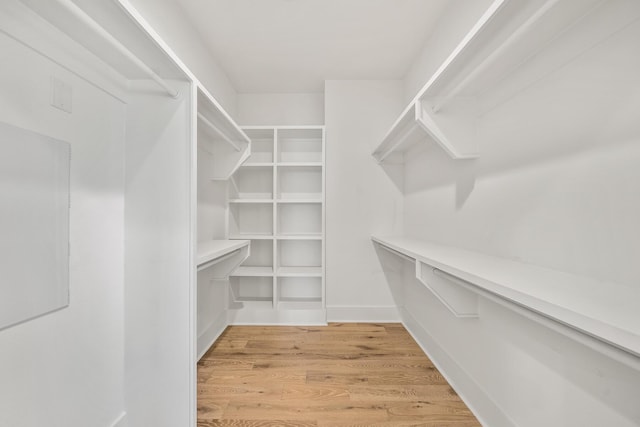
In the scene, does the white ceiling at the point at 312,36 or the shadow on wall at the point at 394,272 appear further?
the shadow on wall at the point at 394,272

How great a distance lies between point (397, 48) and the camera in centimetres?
220

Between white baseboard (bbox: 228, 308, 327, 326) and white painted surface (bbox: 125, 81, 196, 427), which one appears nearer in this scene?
white painted surface (bbox: 125, 81, 196, 427)

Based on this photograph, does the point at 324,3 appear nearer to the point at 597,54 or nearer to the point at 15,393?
the point at 597,54

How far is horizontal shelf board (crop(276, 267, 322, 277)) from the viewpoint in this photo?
2518 millimetres

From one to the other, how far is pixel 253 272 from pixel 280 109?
1.67 meters

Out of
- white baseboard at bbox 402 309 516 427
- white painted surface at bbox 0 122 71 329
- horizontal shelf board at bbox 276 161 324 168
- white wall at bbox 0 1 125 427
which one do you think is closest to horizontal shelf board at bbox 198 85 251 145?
white wall at bbox 0 1 125 427

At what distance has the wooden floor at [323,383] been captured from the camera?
1399mm

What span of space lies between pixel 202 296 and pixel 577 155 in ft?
7.18

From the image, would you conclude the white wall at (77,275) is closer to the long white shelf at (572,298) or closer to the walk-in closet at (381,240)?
the walk-in closet at (381,240)

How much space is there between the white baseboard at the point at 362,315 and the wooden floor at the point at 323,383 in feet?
0.91

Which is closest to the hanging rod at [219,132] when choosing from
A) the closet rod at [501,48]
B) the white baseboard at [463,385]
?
the closet rod at [501,48]

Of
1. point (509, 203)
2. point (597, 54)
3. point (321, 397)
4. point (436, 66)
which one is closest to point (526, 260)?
point (509, 203)

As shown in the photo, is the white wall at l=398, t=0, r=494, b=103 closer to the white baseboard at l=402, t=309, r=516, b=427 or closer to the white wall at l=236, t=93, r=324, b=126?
the white wall at l=236, t=93, r=324, b=126

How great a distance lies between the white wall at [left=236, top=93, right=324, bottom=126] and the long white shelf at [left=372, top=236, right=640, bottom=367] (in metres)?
2.29
